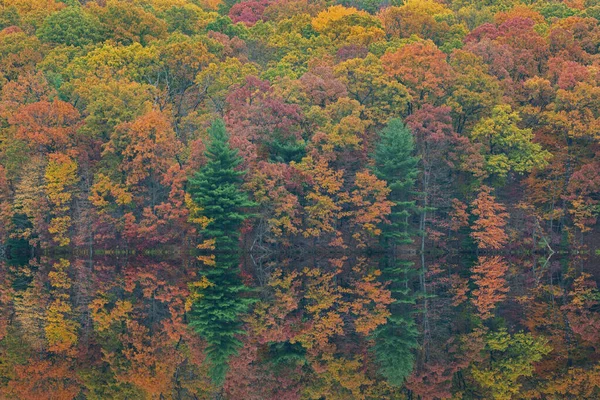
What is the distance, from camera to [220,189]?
63875mm

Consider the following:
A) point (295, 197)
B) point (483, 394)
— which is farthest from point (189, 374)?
point (295, 197)

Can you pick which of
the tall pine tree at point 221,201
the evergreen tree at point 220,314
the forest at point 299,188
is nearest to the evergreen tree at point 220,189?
the tall pine tree at point 221,201

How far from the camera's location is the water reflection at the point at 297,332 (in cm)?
3266

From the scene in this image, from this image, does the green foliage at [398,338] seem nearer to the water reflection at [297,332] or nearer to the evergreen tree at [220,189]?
the water reflection at [297,332]

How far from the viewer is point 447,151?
71188 millimetres

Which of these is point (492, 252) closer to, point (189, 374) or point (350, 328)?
point (350, 328)

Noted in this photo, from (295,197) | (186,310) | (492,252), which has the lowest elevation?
(492,252)

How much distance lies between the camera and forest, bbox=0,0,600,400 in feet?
138

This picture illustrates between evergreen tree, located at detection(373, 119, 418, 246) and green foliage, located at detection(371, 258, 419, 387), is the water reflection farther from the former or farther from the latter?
evergreen tree, located at detection(373, 119, 418, 246)

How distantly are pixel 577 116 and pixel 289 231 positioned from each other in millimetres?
22580

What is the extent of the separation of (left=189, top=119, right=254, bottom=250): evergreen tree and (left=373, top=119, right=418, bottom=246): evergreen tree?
9.89 m

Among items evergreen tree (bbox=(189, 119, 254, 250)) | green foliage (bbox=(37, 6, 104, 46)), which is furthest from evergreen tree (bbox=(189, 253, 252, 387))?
green foliage (bbox=(37, 6, 104, 46))

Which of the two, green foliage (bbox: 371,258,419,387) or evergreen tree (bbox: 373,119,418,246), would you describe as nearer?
green foliage (bbox: 371,258,419,387)

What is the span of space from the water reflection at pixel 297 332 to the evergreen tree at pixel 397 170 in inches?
240
